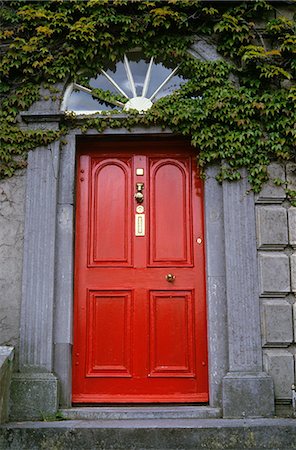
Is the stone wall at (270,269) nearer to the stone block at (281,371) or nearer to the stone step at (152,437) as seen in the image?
the stone block at (281,371)

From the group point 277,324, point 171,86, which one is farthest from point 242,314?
point 171,86

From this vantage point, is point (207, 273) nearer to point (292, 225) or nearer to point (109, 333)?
point (292, 225)

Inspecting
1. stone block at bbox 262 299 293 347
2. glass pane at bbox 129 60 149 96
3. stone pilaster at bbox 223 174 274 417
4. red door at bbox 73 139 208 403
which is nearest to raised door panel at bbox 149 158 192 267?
red door at bbox 73 139 208 403

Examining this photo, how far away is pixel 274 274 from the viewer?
5207 mm

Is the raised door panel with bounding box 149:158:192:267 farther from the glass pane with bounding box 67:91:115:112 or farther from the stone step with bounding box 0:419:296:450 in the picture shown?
the stone step with bounding box 0:419:296:450

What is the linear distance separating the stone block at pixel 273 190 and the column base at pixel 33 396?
262 cm

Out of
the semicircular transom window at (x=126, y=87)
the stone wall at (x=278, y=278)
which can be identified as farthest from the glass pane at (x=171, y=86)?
the stone wall at (x=278, y=278)

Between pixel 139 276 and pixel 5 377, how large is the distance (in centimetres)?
158

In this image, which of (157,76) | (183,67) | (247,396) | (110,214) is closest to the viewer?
(247,396)

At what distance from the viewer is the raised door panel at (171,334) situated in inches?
210

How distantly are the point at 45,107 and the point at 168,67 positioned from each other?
1.39 meters

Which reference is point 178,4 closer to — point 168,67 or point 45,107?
point 168,67

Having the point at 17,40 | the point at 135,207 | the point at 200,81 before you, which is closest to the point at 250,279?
the point at 135,207

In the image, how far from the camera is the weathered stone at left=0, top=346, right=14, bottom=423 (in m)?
4.69
